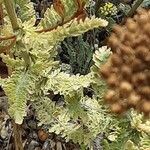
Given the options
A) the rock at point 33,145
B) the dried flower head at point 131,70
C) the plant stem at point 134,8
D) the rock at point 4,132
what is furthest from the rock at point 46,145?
the dried flower head at point 131,70

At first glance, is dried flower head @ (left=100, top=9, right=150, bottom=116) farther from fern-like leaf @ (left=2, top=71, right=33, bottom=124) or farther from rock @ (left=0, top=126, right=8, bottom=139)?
rock @ (left=0, top=126, right=8, bottom=139)

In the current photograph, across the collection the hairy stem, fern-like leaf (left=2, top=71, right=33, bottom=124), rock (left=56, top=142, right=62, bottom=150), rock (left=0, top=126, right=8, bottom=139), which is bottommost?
rock (left=56, top=142, right=62, bottom=150)

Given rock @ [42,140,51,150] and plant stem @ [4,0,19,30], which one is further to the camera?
rock @ [42,140,51,150]

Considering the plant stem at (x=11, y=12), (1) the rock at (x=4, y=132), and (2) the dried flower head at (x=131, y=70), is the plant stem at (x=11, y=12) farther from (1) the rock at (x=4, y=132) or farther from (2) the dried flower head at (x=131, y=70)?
(1) the rock at (x=4, y=132)

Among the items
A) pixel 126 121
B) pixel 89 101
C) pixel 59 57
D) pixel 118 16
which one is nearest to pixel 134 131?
pixel 126 121

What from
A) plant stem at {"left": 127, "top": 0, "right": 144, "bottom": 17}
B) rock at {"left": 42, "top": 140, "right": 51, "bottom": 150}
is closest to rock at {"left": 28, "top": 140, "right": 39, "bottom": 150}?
rock at {"left": 42, "top": 140, "right": 51, "bottom": 150}

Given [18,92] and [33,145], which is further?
[33,145]

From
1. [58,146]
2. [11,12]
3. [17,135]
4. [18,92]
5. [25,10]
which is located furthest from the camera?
[58,146]

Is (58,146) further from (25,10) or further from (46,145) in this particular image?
(25,10)

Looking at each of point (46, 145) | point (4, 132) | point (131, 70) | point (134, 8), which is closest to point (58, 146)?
point (46, 145)
